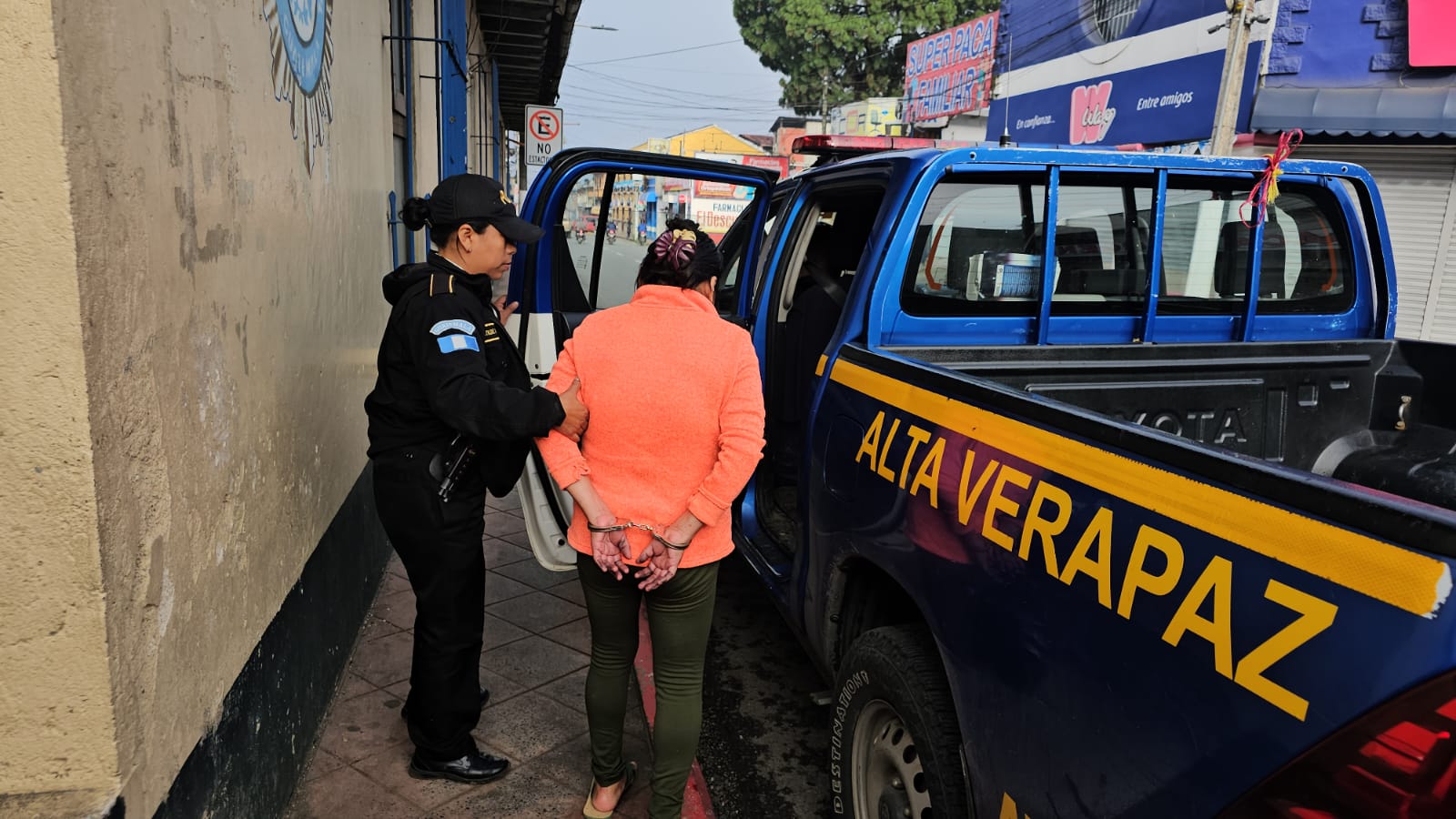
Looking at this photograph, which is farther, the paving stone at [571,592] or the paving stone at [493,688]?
the paving stone at [571,592]

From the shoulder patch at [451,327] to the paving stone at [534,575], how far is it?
225cm

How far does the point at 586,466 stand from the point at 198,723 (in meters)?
1.01

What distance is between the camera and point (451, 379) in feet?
7.67

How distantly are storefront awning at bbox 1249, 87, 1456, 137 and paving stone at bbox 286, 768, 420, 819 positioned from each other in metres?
12.4

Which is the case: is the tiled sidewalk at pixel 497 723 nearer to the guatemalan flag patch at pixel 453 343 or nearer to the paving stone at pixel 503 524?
the paving stone at pixel 503 524

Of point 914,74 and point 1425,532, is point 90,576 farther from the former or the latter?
point 914,74

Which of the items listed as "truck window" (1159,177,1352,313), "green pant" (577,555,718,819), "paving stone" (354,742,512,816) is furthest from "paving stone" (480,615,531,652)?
"truck window" (1159,177,1352,313)

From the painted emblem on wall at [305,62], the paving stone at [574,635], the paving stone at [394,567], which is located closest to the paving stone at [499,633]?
the paving stone at [574,635]

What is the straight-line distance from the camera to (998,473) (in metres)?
1.71

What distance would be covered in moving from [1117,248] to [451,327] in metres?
2.28

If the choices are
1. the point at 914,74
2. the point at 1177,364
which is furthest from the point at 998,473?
the point at 914,74

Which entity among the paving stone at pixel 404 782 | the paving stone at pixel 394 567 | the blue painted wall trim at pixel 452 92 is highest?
the blue painted wall trim at pixel 452 92

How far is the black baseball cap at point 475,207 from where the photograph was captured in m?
2.50

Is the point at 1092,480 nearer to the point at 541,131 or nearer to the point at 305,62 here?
the point at 305,62
